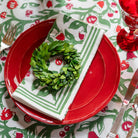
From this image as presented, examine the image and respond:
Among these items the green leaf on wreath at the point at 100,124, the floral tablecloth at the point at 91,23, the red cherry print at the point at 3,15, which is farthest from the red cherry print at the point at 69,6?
the green leaf on wreath at the point at 100,124

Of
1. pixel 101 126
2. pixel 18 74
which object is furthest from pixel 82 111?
pixel 18 74

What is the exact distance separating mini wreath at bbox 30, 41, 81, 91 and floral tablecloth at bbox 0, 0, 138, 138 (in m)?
0.12

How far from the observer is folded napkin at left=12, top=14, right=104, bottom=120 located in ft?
1.99

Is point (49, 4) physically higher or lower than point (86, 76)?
higher

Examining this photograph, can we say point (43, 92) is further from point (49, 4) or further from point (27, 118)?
point (49, 4)

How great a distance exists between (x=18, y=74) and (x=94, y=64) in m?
0.23

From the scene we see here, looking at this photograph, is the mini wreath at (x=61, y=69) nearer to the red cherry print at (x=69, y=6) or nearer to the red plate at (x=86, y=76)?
the red plate at (x=86, y=76)

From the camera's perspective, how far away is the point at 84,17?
764 millimetres

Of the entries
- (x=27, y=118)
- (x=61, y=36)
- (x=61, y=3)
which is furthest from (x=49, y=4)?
(x=27, y=118)

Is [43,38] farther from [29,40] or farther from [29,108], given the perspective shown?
[29,108]

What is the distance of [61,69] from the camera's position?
643 mm

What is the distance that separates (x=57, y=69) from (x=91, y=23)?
0.71 ft

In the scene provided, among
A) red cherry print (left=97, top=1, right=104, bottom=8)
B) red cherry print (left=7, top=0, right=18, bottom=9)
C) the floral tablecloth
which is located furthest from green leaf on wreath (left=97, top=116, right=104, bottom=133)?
red cherry print (left=7, top=0, right=18, bottom=9)

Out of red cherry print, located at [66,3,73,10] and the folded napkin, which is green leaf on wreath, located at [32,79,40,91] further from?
red cherry print, located at [66,3,73,10]
